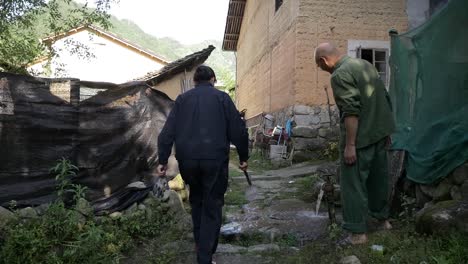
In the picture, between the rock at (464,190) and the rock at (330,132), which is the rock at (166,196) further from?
the rock at (330,132)

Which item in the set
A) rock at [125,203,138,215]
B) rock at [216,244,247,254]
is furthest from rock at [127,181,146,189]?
Answer: rock at [216,244,247,254]

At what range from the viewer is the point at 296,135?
10164 millimetres

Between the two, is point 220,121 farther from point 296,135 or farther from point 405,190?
point 296,135

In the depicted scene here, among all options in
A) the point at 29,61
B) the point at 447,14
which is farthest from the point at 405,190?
the point at 29,61

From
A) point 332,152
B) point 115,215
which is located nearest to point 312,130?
point 332,152

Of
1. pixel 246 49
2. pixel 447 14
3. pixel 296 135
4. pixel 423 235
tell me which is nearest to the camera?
pixel 423 235

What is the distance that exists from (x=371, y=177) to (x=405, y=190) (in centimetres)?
93

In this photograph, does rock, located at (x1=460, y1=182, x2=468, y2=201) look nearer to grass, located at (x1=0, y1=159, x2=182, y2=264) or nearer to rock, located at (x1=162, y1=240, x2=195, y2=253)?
rock, located at (x1=162, y1=240, x2=195, y2=253)

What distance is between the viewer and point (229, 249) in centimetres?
412

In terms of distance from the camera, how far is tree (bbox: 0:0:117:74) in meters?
5.91

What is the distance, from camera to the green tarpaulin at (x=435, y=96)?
3.68 metres

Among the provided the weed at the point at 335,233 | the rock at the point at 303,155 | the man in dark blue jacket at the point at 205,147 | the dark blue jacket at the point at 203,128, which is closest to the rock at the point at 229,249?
the man in dark blue jacket at the point at 205,147

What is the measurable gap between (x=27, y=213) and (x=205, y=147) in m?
1.96

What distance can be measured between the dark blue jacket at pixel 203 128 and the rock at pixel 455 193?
6.03 feet
